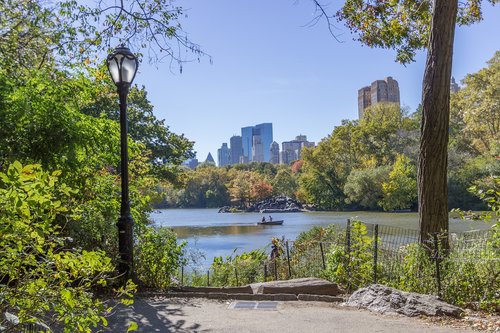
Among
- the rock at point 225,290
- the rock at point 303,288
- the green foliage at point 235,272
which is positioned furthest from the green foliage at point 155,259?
the green foliage at point 235,272

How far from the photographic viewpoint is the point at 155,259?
6914mm

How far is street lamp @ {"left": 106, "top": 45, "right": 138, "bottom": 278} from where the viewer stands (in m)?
6.21

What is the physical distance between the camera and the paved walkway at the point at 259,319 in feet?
15.0

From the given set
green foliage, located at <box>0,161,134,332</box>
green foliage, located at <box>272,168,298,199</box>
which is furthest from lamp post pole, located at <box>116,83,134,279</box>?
green foliage, located at <box>272,168,298,199</box>

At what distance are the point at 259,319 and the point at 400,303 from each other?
1695 millimetres

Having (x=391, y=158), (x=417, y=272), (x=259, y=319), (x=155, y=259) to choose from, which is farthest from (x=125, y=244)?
(x=391, y=158)

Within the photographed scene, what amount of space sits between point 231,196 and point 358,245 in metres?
88.2

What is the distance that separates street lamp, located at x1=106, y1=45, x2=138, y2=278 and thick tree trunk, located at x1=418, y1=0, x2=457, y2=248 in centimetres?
456

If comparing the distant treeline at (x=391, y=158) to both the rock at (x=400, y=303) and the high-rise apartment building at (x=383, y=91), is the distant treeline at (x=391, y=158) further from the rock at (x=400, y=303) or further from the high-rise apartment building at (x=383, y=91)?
the high-rise apartment building at (x=383, y=91)

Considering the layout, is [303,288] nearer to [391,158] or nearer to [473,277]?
[473,277]

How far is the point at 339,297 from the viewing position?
6.32 metres

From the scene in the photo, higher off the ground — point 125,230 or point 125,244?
point 125,230

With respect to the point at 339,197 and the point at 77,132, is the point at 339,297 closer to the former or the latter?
the point at 77,132

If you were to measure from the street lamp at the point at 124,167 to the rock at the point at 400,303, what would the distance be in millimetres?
3078
